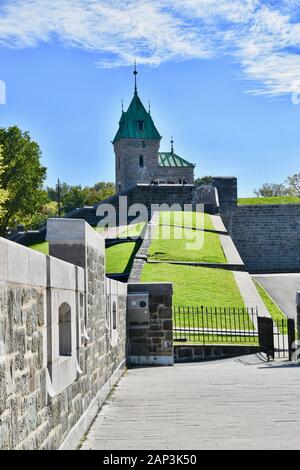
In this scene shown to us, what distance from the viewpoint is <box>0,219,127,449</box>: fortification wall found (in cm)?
490

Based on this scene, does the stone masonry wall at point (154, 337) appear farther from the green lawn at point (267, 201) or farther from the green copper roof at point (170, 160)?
the green copper roof at point (170, 160)

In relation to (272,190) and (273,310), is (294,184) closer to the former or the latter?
(272,190)

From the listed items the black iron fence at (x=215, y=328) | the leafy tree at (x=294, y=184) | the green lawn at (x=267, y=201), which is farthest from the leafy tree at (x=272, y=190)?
the black iron fence at (x=215, y=328)

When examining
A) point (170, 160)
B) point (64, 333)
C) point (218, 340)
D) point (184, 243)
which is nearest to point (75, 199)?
point (170, 160)

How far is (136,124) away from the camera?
9419 centimetres

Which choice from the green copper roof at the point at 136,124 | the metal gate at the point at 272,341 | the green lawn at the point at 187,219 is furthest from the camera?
the green copper roof at the point at 136,124

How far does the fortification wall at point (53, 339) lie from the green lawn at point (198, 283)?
470 inches

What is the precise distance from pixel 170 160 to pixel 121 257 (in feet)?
221

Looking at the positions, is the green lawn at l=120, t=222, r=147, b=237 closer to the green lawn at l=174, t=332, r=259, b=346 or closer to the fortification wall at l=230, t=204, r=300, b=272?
the fortification wall at l=230, t=204, r=300, b=272

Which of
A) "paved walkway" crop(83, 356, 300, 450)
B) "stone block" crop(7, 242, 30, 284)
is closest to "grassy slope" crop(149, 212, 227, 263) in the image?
"paved walkway" crop(83, 356, 300, 450)

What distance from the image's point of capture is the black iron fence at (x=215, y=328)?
19.3m

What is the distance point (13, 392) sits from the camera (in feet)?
16.1

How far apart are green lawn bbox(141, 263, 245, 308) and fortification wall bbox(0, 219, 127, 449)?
39.2ft
